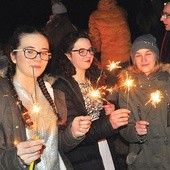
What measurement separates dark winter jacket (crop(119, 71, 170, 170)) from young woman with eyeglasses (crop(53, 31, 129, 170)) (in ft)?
0.90

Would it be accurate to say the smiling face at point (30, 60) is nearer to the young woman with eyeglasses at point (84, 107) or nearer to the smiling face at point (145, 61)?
the young woman with eyeglasses at point (84, 107)

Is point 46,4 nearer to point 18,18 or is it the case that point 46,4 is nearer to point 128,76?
point 18,18

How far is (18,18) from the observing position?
1582cm

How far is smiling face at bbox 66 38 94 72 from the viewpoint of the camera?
453cm

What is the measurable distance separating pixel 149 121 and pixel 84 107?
30.9 inches

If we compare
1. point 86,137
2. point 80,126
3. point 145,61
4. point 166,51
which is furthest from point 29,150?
point 166,51

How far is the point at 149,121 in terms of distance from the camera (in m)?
4.43

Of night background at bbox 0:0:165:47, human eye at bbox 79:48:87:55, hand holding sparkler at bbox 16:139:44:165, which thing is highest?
night background at bbox 0:0:165:47

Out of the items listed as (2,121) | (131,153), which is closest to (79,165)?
(131,153)

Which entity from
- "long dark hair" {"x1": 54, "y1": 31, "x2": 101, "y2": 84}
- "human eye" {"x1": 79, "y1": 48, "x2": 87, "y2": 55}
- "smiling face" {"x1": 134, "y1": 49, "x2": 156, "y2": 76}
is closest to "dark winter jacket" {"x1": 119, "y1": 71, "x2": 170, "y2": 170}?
"smiling face" {"x1": 134, "y1": 49, "x2": 156, "y2": 76}

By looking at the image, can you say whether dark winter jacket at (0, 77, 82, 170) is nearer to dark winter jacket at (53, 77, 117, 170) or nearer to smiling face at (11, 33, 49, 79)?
smiling face at (11, 33, 49, 79)

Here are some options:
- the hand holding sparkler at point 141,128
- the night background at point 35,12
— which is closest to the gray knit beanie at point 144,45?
the hand holding sparkler at point 141,128

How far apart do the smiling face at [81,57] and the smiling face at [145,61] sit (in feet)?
1.91

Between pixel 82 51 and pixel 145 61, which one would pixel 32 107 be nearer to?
pixel 82 51
